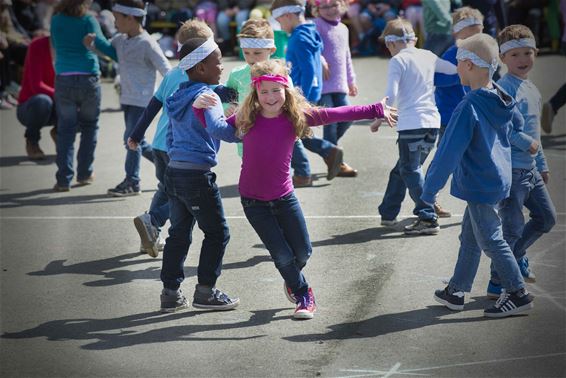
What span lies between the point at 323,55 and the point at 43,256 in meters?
4.01

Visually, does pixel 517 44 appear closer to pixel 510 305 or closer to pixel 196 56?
pixel 510 305

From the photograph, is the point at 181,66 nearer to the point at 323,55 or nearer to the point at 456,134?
the point at 456,134

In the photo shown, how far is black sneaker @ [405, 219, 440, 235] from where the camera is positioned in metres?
8.36

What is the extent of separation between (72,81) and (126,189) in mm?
1276

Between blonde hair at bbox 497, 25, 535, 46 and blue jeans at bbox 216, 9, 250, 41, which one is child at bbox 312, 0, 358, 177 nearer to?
blonde hair at bbox 497, 25, 535, 46

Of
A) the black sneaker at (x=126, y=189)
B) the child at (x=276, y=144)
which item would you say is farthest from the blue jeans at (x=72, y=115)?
the child at (x=276, y=144)

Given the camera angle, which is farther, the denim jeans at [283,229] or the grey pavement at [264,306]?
the denim jeans at [283,229]

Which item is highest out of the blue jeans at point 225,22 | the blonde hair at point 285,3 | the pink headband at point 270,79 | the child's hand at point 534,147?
the blonde hair at point 285,3

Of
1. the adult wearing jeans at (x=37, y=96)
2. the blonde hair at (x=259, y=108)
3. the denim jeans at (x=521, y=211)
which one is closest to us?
the blonde hair at (x=259, y=108)

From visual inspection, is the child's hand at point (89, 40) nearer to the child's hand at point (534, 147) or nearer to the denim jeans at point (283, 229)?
the denim jeans at point (283, 229)

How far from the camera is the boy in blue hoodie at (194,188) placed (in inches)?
255

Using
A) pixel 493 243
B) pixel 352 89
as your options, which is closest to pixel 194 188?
pixel 493 243

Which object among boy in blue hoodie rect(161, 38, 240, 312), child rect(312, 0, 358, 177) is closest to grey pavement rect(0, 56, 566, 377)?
boy in blue hoodie rect(161, 38, 240, 312)

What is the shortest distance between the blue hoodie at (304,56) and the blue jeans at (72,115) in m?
2.09
